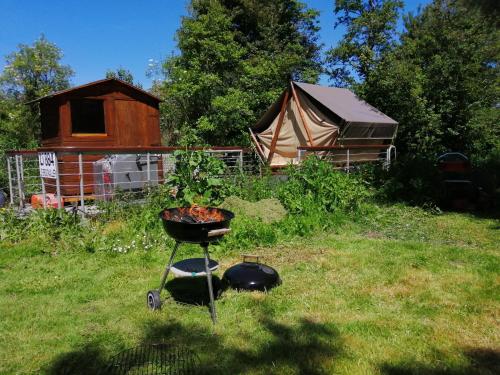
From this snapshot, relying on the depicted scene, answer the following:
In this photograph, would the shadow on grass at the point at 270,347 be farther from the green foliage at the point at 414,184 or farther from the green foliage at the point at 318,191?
the green foliage at the point at 414,184

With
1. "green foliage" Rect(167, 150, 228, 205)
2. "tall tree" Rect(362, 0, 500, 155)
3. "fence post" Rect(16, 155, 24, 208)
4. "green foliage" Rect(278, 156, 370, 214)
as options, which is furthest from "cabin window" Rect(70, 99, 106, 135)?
"tall tree" Rect(362, 0, 500, 155)

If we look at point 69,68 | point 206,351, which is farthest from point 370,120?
point 69,68

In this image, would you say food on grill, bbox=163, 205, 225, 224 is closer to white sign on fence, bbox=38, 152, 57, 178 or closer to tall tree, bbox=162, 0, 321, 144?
white sign on fence, bbox=38, 152, 57, 178

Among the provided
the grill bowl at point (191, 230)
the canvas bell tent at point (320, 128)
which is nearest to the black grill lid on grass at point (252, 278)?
the grill bowl at point (191, 230)

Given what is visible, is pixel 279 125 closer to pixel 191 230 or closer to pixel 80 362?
pixel 191 230

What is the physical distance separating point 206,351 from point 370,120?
11411 millimetres

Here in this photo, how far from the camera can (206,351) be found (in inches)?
126

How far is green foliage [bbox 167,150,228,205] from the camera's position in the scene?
6.93 meters

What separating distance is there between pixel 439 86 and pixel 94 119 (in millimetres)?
12842

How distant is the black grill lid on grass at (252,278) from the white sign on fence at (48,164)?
4.28 metres

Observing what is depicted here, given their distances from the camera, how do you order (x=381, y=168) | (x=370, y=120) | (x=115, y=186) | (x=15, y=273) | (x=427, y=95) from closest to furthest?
(x=15, y=273), (x=115, y=186), (x=381, y=168), (x=370, y=120), (x=427, y=95)

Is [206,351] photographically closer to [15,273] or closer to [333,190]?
[15,273]

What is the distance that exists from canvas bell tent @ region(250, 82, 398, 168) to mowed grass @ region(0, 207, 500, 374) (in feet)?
20.9

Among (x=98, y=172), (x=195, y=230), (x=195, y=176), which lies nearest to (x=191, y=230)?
(x=195, y=230)
